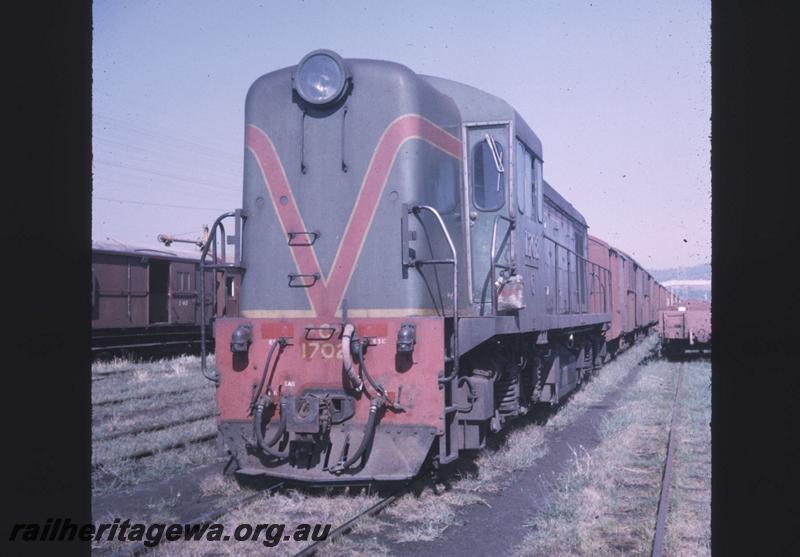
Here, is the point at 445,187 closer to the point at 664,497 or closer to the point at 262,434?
the point at 262,434

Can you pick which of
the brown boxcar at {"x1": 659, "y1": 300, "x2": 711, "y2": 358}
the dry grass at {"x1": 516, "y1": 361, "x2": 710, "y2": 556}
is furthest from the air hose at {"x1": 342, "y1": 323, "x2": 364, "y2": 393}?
the brown boxcar at {"x1": 659, "y1": 300, "x2": 711, "y2": 358}

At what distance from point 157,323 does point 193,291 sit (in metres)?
1.98

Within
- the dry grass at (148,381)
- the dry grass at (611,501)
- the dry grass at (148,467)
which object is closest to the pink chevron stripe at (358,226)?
the dry grass at (148,467)

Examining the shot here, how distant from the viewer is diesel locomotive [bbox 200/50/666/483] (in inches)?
217

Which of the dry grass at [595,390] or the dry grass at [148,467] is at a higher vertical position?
the dry grass at [148,467]

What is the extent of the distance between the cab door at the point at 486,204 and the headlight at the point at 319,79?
1.75 meters

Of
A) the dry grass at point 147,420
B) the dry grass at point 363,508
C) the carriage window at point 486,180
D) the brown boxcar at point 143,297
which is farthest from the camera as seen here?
the brown boxcar at point 143,297

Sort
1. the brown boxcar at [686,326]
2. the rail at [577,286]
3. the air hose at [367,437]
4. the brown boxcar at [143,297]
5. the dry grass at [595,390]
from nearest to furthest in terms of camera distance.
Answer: the air hose at [367,437], the rail at [577,286], the dry grass at [595,390], the brown boxcar at [143,297], the brown boxcar at [686,326]

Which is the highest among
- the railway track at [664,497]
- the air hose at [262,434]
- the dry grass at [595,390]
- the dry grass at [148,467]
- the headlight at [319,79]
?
the headlight at [319,79]

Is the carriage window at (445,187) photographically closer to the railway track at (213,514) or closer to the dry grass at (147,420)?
the railway track at (213,514)

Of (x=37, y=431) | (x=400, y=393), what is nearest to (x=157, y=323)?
(x=400, y=393)

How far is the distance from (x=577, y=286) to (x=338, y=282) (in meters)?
7.17

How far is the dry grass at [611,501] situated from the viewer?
480cm

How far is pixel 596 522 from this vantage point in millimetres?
5281
